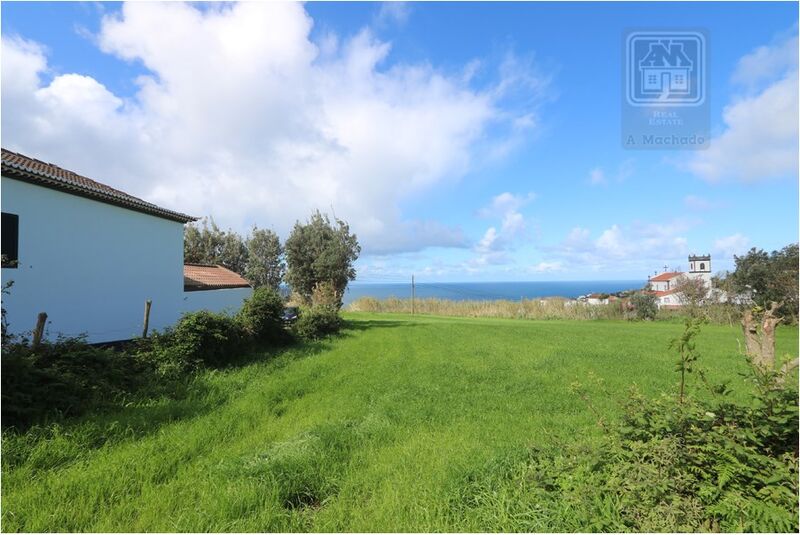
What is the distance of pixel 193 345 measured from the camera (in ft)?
27.3

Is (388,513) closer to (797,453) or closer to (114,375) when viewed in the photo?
(797,453)

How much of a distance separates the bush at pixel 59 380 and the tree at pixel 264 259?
26177 millimetres

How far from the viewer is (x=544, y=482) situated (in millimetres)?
3150

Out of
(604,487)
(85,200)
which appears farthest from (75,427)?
(85,200)

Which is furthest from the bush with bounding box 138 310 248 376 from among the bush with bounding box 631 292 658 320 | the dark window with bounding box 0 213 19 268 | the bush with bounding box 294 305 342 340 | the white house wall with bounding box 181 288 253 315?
the bush with bounding box 631 292 658 320

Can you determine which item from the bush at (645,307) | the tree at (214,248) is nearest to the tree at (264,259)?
the tree at (214,248)

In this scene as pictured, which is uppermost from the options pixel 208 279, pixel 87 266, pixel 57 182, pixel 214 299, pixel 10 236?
pixel 57 182

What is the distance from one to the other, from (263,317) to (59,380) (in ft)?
19.6

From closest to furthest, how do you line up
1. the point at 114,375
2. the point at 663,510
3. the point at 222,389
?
the point at 663,510, the point at 114,375, the point at 222,389

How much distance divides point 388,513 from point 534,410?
3563mm

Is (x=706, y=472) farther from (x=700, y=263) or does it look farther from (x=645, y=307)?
(x=700, y=263)

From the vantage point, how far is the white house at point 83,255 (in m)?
9.10

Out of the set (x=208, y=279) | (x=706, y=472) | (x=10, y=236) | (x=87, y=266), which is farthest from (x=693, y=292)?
(x=10, y=236)

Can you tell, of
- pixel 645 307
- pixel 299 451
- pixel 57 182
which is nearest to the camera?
pixel 299 451
